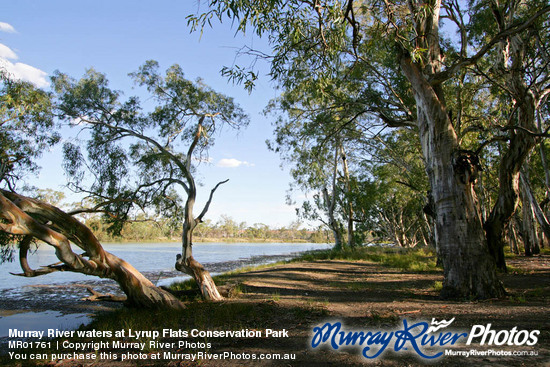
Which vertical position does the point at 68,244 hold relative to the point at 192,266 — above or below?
above

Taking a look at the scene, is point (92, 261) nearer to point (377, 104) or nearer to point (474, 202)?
point (474, 202)

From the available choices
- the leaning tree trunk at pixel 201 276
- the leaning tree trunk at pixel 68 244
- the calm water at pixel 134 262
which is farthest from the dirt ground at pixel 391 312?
the calm water at pixel 134 262

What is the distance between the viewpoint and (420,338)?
3523 millimetres

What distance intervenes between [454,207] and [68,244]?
6244 mm

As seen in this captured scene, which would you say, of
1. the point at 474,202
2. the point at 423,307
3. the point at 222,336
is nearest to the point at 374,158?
the point at 474,202

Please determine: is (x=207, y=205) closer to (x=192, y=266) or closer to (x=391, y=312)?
(x=192, y=266)

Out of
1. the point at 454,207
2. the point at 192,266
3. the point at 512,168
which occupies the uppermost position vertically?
the point at 512,168

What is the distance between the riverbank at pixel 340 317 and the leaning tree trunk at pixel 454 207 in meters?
0.36

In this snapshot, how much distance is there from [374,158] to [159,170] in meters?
13.2

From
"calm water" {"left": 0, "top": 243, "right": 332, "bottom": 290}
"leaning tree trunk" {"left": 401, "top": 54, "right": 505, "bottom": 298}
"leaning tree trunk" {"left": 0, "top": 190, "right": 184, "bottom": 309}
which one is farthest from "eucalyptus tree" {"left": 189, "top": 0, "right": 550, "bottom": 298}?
"calm water" {"left": 0, "top": 243, "right": 332, "bottom": 290}

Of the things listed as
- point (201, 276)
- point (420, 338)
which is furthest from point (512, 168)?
point (201, 276)

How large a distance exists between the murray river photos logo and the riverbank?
10 cm

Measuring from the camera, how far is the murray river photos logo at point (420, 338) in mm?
3254

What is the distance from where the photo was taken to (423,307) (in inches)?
191
